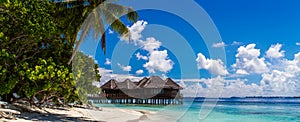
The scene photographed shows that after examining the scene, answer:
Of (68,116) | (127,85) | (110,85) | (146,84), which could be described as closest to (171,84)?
(146,84)

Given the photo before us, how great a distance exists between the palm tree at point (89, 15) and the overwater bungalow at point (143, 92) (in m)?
23.0

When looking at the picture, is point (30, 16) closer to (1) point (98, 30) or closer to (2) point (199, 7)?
(1) point (98, 30)

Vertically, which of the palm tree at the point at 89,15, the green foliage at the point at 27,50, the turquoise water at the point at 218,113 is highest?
the palm tree at the point at 89,15

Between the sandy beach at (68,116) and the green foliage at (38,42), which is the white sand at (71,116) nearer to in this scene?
the sandy beach at (68,116)

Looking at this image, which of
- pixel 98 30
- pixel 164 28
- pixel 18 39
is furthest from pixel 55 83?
pixel 164 28

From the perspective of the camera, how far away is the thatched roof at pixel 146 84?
35.2m

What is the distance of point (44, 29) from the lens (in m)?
8.68

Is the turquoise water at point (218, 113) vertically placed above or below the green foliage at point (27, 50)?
below

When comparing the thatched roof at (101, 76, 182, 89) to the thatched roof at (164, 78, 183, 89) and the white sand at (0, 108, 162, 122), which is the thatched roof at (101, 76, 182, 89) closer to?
the thatched roof at (164, 78, 183, 89)

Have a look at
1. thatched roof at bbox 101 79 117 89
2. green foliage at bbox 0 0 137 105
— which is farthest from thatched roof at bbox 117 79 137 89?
green foliage at bbox 0 0 137 105

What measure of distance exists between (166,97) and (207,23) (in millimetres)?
22340

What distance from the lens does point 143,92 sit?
3644 cm

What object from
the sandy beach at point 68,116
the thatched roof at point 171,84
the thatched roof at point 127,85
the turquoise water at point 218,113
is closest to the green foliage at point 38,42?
the sandy beach at point 68,116

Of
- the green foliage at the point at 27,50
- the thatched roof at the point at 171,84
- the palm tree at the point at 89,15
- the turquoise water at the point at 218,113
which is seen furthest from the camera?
the thatched roof at the point at 171,84
